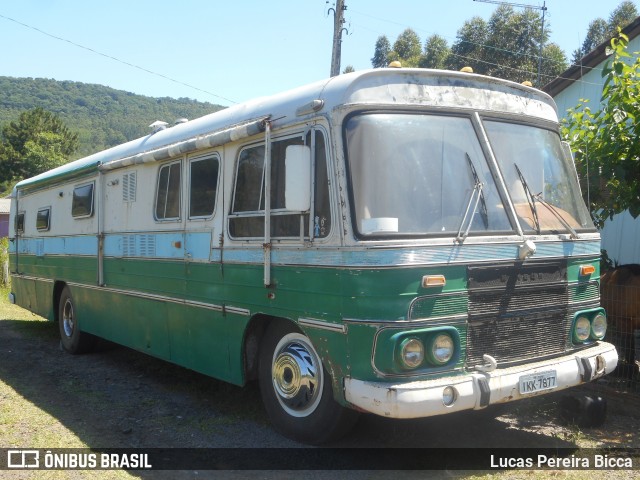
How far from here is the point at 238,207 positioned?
5816 millimetres

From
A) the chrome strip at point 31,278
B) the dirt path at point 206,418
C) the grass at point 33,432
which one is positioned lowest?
the grass at point 33,432

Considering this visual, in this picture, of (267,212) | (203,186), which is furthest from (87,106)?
(267,212)

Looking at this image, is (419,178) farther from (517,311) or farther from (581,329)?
(581,329)

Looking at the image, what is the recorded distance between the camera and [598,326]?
5.51 meters

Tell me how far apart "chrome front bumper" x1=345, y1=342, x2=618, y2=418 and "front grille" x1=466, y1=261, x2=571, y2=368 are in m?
0.14

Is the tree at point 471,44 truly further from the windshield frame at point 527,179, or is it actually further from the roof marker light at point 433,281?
the roof marker light at point 433,281

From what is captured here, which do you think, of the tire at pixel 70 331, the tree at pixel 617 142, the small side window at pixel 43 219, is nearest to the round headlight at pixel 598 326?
→ the tree at pixel 617 142

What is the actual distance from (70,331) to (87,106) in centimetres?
7028

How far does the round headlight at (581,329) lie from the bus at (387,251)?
0.05ft

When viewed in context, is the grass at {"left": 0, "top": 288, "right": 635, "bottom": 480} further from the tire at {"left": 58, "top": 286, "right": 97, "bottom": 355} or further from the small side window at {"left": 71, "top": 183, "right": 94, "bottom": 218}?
the small side window at {"left": 71, "top": 183, "right": 94, "bottom": 218}

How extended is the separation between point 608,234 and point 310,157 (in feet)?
25.7

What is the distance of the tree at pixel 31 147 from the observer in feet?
176

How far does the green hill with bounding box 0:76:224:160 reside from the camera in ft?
196

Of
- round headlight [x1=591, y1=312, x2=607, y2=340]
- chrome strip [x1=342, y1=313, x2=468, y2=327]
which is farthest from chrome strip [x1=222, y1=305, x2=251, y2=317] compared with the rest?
round headlight [x1=591, y1=312, x2=607, y2=340]
